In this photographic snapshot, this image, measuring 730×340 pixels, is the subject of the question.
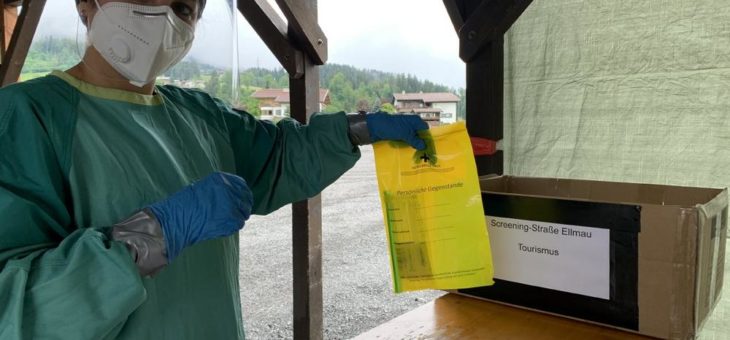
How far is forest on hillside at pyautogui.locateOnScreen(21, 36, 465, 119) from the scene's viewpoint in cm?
105

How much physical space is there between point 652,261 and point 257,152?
985 mm

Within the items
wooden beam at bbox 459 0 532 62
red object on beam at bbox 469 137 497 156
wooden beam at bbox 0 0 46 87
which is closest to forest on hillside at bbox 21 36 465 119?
wooden beam at bbox 459 0 532 62

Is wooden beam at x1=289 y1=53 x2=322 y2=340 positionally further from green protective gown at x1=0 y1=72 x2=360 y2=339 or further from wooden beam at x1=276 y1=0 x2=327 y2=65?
green protective gown at x1=0 y1=72 x2=360 y2=339

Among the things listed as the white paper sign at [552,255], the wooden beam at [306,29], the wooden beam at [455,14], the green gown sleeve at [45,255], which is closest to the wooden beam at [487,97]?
the wooden beam at [455,14]

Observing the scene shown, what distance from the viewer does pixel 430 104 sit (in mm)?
2012

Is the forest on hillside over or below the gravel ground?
over

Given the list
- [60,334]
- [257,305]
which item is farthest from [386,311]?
[60,334]

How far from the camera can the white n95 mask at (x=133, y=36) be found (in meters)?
1.00

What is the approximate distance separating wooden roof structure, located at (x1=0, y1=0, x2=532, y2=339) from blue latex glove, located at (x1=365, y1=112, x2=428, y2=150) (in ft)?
1.70

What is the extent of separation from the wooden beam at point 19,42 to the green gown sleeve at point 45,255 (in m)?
2.95

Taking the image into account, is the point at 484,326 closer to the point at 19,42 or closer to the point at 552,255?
the point at 552,255

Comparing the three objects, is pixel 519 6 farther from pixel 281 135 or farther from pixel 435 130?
pixel 281 135

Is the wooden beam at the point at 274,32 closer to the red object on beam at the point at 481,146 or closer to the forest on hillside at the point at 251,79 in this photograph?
the forest on hillside at the point at 251,79

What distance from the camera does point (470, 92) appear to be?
1.72 m
